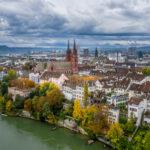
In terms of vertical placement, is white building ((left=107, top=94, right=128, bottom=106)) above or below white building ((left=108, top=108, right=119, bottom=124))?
above

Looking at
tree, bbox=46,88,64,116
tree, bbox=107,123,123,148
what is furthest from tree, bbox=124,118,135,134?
tree, bbox=46,88,64,116

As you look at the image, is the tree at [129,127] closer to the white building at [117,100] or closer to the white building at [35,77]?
the white building at [117,100]

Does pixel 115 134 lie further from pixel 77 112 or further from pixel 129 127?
pixel 77 112

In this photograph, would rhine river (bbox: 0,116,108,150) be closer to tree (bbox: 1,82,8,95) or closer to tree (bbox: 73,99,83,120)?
tree (bbox: 73,99,83,120)

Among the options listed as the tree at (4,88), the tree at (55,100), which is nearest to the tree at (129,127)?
the tree at (55,100)

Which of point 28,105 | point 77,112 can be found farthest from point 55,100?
point 77,112

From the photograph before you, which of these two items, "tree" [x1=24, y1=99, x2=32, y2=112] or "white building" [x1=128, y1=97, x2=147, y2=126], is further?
"tree" [x1=24, y1=99, x2=32, y2=112]
